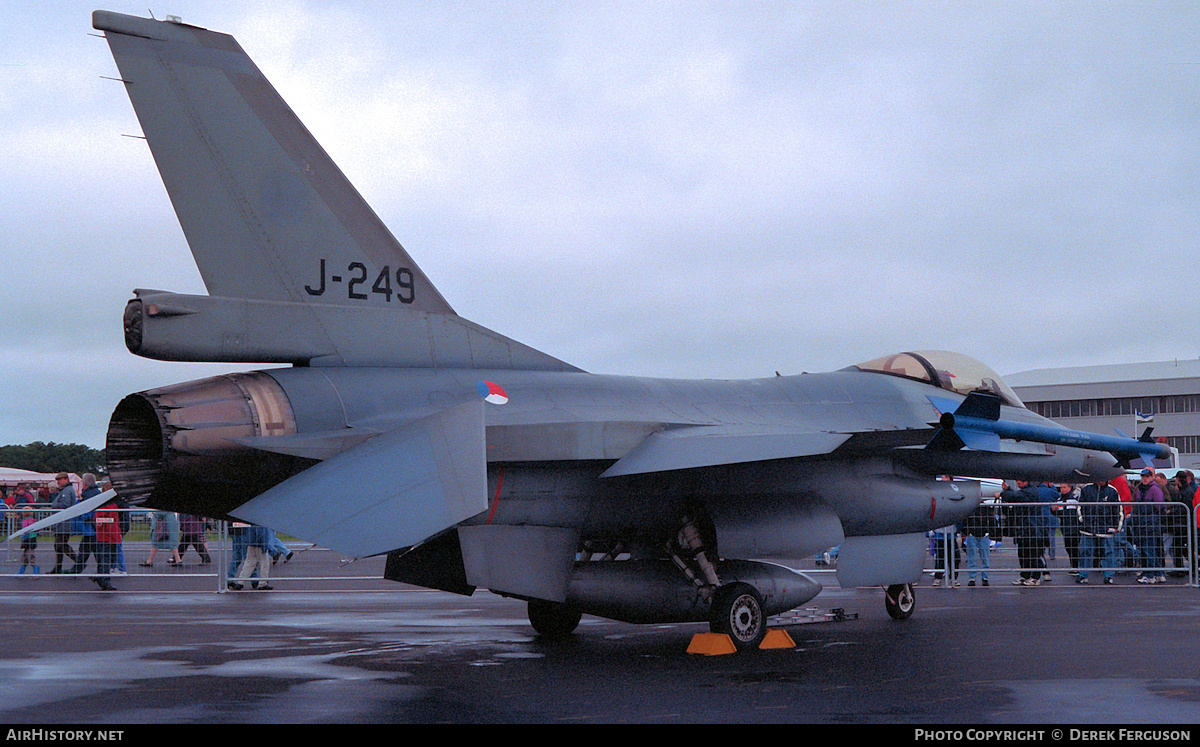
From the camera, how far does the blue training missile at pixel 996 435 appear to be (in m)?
9.58

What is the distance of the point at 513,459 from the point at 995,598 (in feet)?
29.4

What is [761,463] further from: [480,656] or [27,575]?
[27,575]

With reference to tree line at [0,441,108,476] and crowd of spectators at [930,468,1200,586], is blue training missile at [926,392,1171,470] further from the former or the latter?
tree line at [0,441,108,476]

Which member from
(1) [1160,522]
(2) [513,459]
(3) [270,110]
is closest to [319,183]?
(3) [270,110]

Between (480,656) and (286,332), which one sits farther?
(480,656)

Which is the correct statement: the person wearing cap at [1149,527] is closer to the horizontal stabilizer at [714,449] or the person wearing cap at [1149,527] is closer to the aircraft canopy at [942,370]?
the aircraft canopy at [942,370]

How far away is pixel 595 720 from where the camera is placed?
6215mm

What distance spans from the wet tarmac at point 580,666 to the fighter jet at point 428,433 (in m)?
0.76

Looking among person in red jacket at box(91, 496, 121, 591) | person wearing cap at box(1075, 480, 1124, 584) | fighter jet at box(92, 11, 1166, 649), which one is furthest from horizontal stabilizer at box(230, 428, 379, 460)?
person wearing cap at box(1075, 480, 1124, 584)

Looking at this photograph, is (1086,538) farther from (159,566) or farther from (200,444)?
→ (159,566)

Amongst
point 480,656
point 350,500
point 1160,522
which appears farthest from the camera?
point 1160,522

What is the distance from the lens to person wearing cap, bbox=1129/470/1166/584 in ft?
55.0

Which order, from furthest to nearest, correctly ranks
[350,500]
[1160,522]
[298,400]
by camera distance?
1. [1160,522]
2. [298,400]
3. [350,500]

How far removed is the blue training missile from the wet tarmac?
5.76 feet
